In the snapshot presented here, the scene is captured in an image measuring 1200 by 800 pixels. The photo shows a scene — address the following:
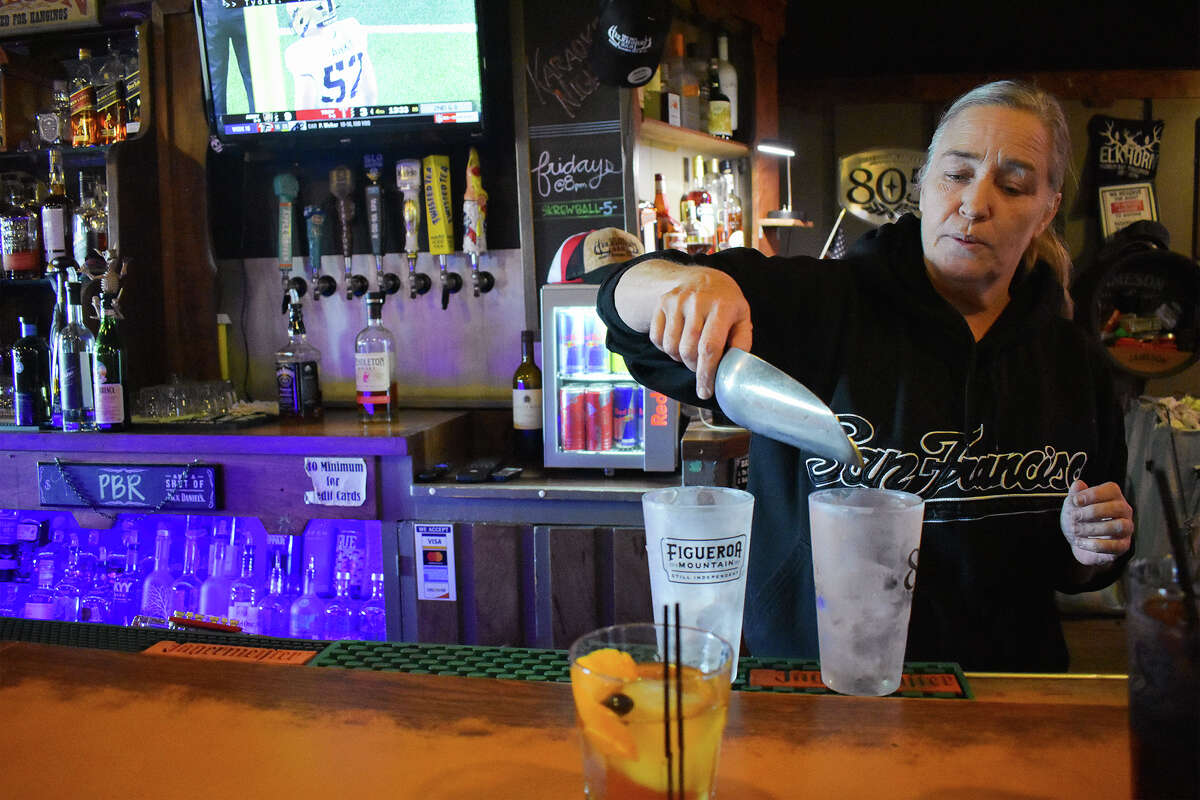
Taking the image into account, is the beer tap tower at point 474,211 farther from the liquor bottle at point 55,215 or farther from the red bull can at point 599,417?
the liquor bottle at point 55,215

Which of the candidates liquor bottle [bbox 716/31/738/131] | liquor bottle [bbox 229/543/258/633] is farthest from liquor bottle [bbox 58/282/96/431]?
liquor bottle [bbox 716/31/738/131]

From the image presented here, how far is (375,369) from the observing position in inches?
119

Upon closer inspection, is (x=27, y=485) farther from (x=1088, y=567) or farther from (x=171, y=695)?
(x=1088, y=567)

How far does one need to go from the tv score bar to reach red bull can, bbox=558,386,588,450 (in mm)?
1008

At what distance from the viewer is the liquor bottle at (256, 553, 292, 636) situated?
2.92 m

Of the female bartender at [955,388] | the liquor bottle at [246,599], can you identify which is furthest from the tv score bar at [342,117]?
the female bartender at [955,388]

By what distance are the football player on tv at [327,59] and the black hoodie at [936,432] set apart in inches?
79.5

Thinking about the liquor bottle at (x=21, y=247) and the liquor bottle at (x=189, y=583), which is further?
the liquor bottle at (x=21, y=247)

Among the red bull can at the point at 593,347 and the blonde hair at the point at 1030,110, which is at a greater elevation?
the blonde hair at the point at 1030,110

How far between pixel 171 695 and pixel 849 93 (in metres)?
5.11

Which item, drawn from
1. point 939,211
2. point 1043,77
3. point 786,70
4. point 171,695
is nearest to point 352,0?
point 939,211

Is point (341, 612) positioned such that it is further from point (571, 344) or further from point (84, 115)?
point (84, 115)

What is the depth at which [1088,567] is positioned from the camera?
137 centimetres

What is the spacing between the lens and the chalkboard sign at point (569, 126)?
3.06 meters
